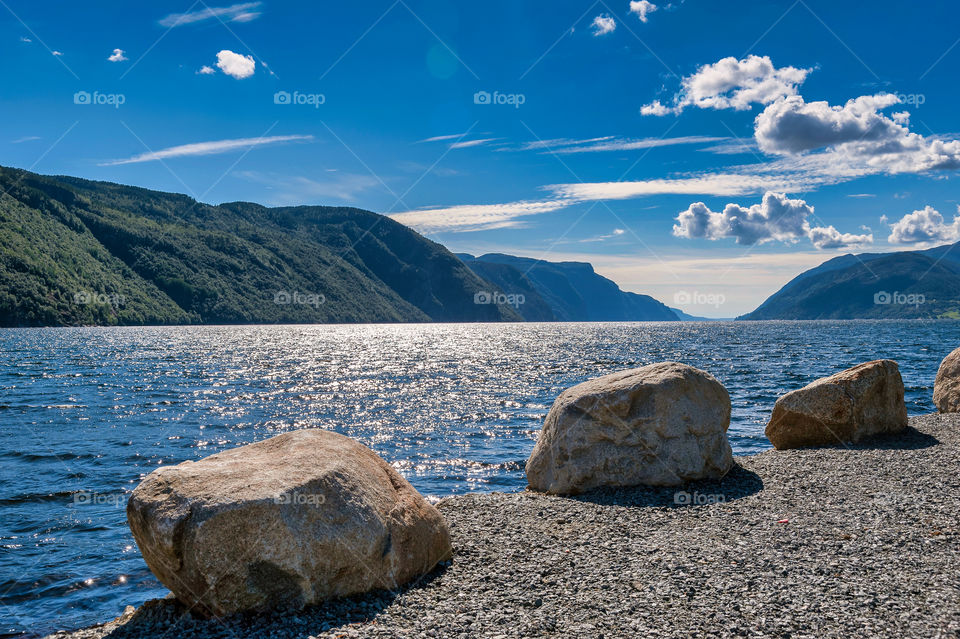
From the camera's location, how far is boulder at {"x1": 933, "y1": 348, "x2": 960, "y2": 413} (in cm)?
2355

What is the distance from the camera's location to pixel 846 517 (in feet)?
38.2

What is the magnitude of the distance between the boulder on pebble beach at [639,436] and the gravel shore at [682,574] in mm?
941

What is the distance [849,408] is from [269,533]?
18.4 meters

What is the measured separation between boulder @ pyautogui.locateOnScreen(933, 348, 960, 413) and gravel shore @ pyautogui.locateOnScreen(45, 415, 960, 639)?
1215 centimetres

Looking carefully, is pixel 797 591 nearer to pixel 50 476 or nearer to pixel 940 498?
pixel 940 498

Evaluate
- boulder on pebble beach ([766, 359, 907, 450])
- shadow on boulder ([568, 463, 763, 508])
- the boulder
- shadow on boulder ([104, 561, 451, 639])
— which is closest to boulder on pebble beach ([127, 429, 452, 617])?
shadow on boulder ([104, 561, 451, 639])

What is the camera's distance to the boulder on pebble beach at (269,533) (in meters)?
8.60

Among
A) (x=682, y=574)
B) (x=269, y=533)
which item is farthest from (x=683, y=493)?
(x=269, y=533)

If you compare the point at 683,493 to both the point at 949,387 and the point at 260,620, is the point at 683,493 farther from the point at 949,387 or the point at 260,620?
the point at 949,387

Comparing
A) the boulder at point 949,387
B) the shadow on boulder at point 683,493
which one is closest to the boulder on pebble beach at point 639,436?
the shadow on boulder at point 683,493

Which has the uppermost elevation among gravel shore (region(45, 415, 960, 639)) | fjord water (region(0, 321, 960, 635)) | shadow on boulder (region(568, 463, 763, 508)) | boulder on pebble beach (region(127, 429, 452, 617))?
boulder on pebble beach (region(127, 429, 452, 617))

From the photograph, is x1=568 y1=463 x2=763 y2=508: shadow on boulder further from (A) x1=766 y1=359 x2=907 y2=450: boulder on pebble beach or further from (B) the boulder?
(B) the boulder

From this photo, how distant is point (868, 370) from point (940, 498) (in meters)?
7.83

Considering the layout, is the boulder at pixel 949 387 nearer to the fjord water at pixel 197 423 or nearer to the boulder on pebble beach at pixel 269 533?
the fjord water at pixel 197 423
